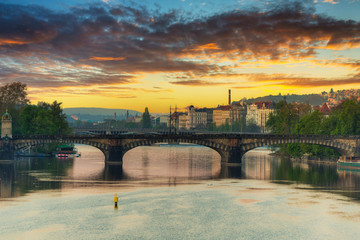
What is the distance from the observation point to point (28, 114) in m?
126

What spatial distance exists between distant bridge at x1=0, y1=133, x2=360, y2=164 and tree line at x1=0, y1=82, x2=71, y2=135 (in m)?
14.6

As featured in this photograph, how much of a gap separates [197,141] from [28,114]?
48032mm

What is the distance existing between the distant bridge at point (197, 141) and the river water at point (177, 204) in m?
13.6

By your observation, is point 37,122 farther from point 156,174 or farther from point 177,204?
point 177,204

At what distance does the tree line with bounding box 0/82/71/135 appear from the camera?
12531 cm

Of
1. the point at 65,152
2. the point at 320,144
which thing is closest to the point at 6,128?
the point at 65,152

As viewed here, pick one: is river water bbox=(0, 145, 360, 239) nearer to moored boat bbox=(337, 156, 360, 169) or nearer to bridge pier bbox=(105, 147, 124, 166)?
moored boat bbox=(337, 156, 360, 169)

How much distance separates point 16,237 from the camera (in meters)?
41.0

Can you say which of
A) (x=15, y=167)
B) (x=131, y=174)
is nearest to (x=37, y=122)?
(x=15, y=167)

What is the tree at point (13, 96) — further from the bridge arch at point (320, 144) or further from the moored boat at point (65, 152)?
the bridge arch at point (320, 144)

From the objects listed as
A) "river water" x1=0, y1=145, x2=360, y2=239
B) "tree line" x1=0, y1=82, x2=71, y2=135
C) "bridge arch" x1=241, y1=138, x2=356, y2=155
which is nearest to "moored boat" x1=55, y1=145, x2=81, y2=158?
"tree line" x1=0, y1=82, x2=71, y2=135

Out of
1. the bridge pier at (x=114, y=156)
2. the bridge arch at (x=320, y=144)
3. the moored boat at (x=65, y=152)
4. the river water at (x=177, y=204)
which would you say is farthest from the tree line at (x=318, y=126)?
the moored boat at (x=65, y=152)

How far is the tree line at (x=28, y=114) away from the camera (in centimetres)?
12531

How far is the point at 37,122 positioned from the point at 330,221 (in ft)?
302
